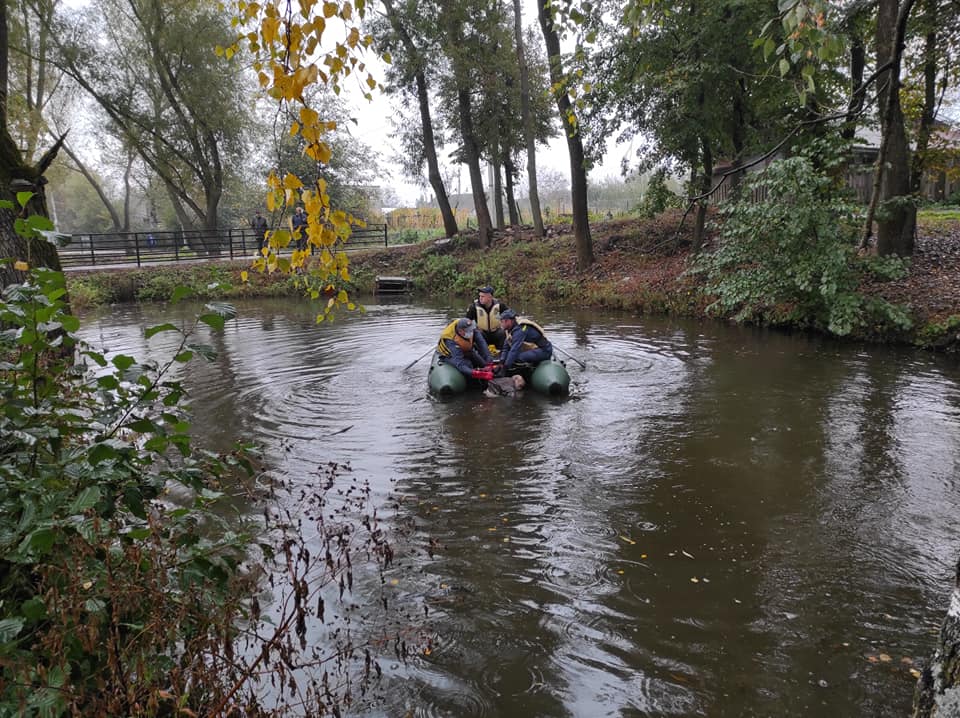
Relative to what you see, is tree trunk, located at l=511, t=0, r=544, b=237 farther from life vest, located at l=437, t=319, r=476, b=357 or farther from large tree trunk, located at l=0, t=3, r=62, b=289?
large tree trunk, located at l=0, t=3, r=62, b=289

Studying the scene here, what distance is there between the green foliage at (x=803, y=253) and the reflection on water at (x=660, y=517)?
915 mm

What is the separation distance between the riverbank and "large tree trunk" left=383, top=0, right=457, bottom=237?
146 cm

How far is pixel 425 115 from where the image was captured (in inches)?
955

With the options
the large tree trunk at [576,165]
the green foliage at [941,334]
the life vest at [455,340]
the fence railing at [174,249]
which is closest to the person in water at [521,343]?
the life vest at [455,340]

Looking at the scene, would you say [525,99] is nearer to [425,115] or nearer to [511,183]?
[425,115]

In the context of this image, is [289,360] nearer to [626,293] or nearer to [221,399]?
[221,399]

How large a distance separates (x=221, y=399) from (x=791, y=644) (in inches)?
321

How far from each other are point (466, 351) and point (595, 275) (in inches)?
424

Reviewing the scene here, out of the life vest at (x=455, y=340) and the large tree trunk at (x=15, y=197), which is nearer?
the large tree trunk at (x=15, y=197)

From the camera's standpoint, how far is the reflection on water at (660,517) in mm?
3424

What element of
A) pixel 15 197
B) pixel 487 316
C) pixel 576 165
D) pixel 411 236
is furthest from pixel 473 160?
pixel 15 197

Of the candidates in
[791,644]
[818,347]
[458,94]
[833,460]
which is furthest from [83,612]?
[458,94]

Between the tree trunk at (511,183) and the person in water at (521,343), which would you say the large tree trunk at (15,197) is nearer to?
the person in water at (521,343)

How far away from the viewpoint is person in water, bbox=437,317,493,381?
30.6 feet
